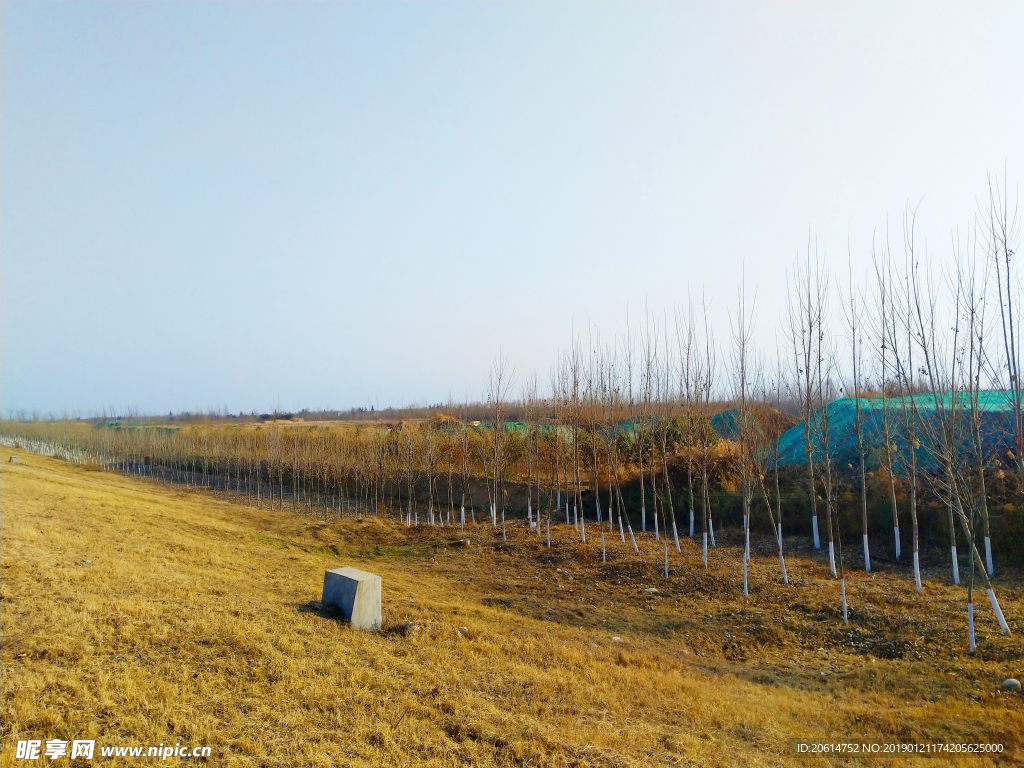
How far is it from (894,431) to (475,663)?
11525 mm

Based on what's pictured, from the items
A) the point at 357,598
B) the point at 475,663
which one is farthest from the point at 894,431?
the point at 357,598

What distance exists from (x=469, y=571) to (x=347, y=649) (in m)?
7.39

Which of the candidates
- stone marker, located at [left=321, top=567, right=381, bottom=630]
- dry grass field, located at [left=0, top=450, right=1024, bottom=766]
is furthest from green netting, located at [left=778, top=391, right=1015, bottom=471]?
stone marker, located at [left=321, top=567, right=381, bottom=630]

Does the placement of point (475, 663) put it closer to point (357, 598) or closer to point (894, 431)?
point (357, 598)

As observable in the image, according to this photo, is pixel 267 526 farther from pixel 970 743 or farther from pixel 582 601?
pixel 970 743

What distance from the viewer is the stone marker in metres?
8.02

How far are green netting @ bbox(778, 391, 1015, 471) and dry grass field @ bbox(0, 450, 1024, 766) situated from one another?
3075mm

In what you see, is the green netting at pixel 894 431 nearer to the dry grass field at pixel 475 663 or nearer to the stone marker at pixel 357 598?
the dry grass field at pixel 475 663

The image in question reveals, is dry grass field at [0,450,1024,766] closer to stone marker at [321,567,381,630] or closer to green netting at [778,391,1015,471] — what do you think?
stone marker at [321,567,381,630]

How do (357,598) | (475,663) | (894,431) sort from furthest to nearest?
(894,431) → (357,598) → (475,663)

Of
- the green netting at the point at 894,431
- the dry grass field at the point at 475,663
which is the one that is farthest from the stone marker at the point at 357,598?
the green netting at the point at 894,431

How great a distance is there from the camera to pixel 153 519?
1500 cm

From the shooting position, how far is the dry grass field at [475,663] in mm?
4910

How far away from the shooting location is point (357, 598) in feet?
26.3
